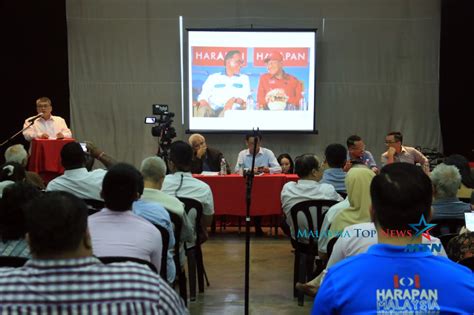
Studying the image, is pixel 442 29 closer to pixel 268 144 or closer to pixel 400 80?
pixel 400 80

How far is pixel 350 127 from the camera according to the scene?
852 cm

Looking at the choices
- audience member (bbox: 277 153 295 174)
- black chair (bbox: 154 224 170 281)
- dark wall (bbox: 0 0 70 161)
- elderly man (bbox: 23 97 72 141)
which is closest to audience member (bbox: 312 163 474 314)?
black chair (bbox: 154 224 170 281)

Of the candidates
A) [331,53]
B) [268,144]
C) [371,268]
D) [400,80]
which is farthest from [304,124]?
[371,268]

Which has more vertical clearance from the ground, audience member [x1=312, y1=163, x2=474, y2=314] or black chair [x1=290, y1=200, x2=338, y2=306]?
audience member [x1=312, y1=163, x2=474, y2=314]

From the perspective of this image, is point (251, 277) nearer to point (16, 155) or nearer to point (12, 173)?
point (12, 173)

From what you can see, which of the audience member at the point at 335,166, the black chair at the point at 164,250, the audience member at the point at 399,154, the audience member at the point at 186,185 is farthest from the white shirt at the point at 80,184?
the audience member at the point at 399,154

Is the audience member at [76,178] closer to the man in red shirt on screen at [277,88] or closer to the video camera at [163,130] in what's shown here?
the video camera at [163,130]

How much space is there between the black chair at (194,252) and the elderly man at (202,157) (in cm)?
201

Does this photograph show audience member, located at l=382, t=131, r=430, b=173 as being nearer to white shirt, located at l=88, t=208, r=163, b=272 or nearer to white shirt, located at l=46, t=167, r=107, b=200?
white shirt, located at l=46, t=167, r=107, b=200

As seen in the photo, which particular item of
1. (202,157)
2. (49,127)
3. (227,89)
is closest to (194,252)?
(202,157)

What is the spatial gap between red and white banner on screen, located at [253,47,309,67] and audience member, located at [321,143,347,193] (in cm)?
373

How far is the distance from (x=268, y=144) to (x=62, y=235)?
7.18 m

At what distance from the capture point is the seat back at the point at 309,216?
12.5 ft

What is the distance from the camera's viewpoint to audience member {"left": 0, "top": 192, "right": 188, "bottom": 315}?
1.30 m
